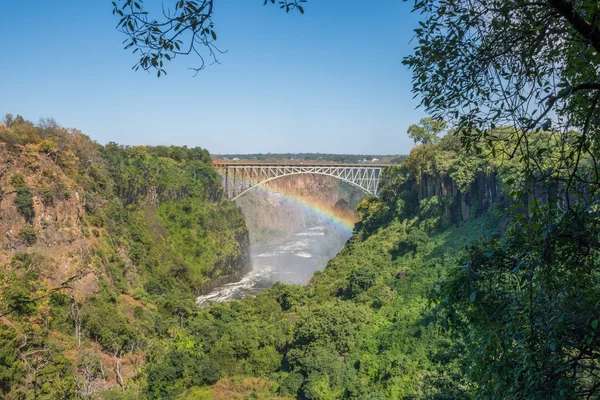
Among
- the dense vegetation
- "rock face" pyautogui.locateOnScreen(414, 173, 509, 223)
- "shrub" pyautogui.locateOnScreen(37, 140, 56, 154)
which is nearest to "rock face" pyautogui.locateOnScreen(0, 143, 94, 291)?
the dense vegetation

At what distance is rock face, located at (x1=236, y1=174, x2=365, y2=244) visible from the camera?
3034 inches

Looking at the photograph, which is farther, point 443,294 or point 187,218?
point 187,218

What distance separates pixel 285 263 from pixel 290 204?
38.4 metres

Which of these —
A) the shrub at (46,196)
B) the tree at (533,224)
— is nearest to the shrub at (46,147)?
the shrub at (46,196)

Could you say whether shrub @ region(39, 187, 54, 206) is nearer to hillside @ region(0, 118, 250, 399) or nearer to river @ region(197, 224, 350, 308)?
hillside @ region(0, 118, 250, 399)

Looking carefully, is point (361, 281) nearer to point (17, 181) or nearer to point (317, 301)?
point (317, 301)

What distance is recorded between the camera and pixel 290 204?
3457 inches

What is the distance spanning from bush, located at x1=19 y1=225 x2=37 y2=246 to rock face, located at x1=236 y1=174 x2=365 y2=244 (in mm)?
49842

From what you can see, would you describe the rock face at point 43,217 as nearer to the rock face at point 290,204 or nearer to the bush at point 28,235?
the bush at point 28,235

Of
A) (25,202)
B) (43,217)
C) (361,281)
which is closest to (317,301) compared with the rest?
(361,281)

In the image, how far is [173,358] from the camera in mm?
17938

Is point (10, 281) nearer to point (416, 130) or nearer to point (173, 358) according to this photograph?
point (173, 358)

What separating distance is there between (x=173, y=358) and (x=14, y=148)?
14.2 meters

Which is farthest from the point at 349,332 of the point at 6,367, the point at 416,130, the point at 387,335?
the point at 416,130
